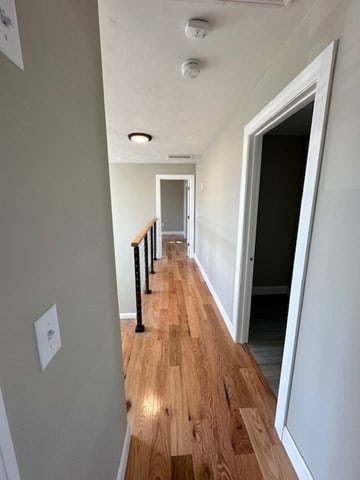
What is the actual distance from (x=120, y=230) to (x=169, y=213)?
366cm

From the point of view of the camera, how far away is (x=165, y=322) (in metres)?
2.60

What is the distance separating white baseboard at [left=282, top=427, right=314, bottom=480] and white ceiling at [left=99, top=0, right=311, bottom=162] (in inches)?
88.6

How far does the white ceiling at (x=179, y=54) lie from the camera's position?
1077 mm

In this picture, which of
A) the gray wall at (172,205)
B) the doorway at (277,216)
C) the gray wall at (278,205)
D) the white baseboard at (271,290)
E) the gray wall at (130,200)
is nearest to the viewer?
the doorway at (277,216)

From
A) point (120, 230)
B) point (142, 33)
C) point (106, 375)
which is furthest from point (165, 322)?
point (120, 230)

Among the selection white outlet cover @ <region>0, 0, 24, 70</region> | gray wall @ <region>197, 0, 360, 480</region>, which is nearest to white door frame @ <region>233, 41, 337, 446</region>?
gray wall @ <region>197, 0, 360, 480</region>

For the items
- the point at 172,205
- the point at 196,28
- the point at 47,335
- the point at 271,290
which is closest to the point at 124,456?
the point at 47,335

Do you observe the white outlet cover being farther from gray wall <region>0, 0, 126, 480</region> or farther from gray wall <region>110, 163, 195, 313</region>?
gray wall <region>110, 163, 195, 313</region>

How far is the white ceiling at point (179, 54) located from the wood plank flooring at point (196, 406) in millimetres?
2355

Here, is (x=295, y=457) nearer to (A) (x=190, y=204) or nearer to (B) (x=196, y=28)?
(B) (x=196, y=28)

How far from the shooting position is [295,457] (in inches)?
46.2

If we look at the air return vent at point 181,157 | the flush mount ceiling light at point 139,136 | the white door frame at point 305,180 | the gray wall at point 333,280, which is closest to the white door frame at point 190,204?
the air return vent at point 181,157

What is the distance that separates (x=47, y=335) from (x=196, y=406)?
1472 mm

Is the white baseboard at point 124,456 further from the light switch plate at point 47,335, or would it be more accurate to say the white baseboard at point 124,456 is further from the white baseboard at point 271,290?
the white baseboard at point 271,290
